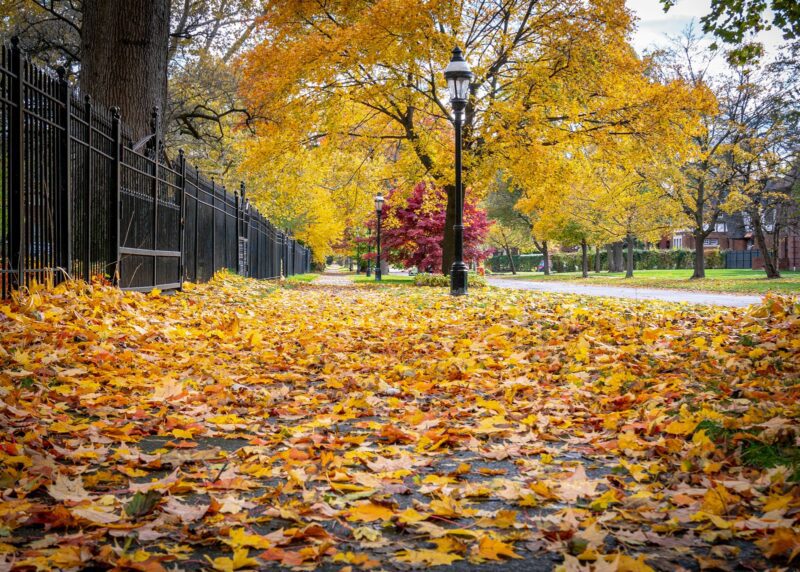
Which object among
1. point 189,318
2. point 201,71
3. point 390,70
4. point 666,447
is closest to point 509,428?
point 666,447

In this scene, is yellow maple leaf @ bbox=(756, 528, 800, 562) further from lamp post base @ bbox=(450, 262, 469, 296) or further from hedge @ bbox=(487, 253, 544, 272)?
hedge @ bbox=(487, 253, 544, 272)

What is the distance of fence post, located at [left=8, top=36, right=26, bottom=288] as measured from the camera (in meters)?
6.23

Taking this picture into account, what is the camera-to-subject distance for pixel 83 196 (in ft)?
26.5

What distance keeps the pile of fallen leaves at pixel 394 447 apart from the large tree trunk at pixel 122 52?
5.26 m

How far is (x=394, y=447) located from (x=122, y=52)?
9.94 m

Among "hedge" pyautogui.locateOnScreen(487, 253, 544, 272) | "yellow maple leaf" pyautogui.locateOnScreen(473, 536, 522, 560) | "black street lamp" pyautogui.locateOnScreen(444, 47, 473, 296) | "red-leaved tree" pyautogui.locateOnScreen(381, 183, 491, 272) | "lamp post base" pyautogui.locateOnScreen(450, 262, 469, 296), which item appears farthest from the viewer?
"hedge" pyautogui.locateOnScreen(487, 253, 544, 272)

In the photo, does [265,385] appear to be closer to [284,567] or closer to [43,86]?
[284,567]

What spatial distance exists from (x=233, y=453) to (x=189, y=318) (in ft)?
16.9

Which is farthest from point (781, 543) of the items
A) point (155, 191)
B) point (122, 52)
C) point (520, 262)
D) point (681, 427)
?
point (520, 262)

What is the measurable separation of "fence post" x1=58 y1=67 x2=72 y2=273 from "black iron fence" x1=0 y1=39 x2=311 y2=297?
0.01m

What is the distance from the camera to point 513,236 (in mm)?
58750

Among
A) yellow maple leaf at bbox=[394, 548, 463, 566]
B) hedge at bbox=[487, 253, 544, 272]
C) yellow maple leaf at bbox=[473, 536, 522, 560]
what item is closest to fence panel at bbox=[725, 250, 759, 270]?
hedge at bbox=[487, 253, 544, 272]

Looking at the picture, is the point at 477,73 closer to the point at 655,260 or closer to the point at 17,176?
the point at 17,176

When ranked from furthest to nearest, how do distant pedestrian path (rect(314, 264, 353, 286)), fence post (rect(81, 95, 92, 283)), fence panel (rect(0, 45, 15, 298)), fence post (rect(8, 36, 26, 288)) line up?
distant pedestrian path (rect(314, 264, 353, 286)) → fence post (rect(81, 95, 92, 283)) → fence post (rect(8, 36, 26, 288)) → fence panel (rect(0, 45, 15, 298))
